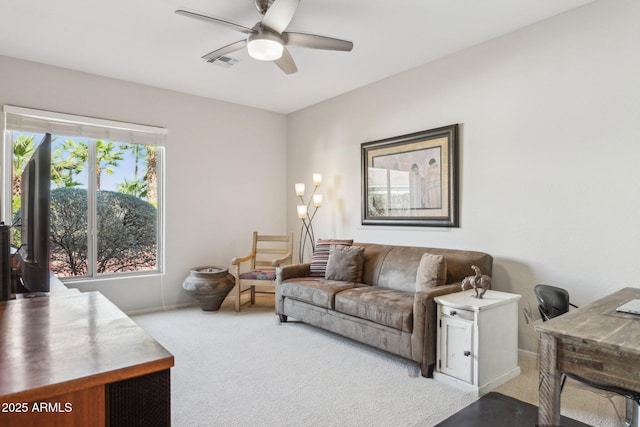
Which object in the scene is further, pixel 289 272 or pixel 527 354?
pixel 289 272

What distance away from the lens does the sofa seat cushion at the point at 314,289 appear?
11.5ft

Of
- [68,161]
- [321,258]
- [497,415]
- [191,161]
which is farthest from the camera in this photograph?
[191,161]

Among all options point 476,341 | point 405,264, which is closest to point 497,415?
point 476,341

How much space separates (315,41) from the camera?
273 cm

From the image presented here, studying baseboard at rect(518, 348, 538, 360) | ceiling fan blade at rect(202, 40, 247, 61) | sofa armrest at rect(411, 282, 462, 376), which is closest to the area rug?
sofa armrest at rect(411, 282, 462, 376)

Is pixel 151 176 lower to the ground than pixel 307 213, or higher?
higher

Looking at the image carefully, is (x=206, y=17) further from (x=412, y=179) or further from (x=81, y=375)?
(x=412, y=179)

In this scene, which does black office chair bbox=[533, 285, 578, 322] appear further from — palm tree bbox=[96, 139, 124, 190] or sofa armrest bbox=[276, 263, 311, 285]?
palm tree bbox=[96, 139, 124, 190]

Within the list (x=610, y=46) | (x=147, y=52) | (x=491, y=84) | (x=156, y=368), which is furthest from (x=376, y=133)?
(x=156, y=368)

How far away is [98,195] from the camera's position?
14.2 ft

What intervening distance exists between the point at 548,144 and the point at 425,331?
1.80 meters

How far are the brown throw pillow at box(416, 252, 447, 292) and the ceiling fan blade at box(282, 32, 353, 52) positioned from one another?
6.02ft

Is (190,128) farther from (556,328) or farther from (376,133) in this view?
(556,328)

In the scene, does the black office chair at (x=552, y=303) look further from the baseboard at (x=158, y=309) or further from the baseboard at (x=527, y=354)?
the baseboard at (x=158, y=309)
